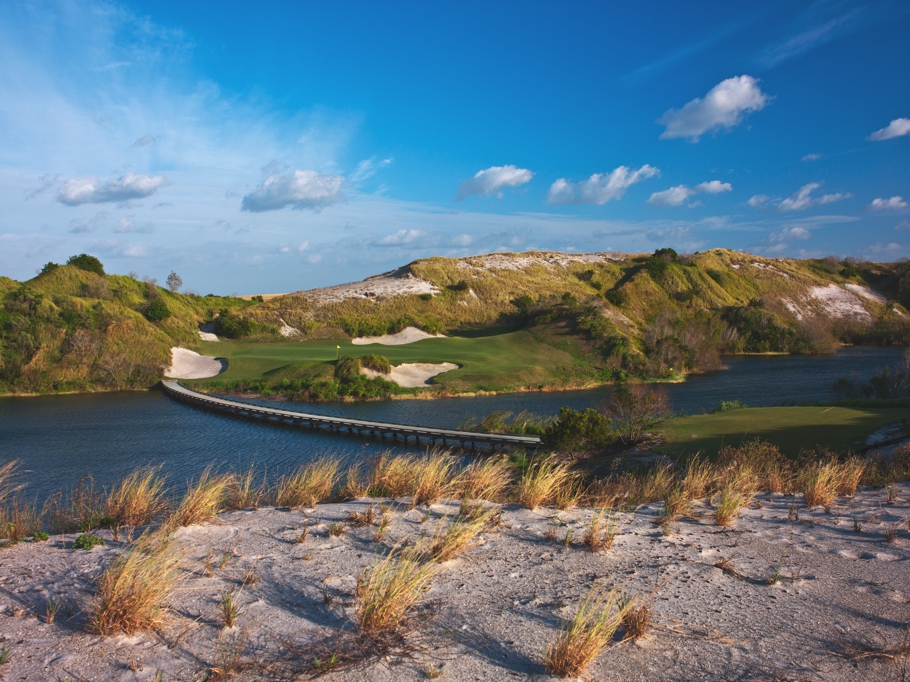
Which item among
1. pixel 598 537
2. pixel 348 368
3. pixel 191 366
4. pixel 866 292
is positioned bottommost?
pixel 598 537

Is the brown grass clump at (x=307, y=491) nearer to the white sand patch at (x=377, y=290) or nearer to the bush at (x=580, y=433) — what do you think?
the bush at (x=580, y=433)

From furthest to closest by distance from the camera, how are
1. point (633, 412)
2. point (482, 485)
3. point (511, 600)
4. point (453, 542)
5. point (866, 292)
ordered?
point (866, 292)
point (633, 412)
point (482, 485)
point (453, 542)
point (511, 600)

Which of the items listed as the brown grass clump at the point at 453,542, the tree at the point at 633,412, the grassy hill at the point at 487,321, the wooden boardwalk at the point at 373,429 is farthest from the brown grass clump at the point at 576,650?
the grassy hill at the point at 487,321

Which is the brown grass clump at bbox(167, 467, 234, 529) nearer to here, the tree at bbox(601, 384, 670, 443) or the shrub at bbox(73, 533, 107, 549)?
the shrub at bbox(73, 533, 107, 549)

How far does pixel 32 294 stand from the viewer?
46.6 metres

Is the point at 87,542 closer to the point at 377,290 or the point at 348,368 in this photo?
the point at 348,368

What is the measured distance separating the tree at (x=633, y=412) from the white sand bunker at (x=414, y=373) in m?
20.0

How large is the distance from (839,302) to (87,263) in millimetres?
Answer: 96319

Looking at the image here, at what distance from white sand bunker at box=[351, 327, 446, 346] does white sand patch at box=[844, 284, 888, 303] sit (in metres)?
65.6

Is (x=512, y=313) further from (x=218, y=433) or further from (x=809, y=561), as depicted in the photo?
(x=809, y=561)

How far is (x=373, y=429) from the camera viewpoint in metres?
28.7

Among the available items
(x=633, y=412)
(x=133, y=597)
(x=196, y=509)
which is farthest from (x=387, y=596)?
(x=633, y=412)

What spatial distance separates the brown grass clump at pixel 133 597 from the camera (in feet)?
14.9

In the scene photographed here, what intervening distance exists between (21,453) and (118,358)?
22.5 m
